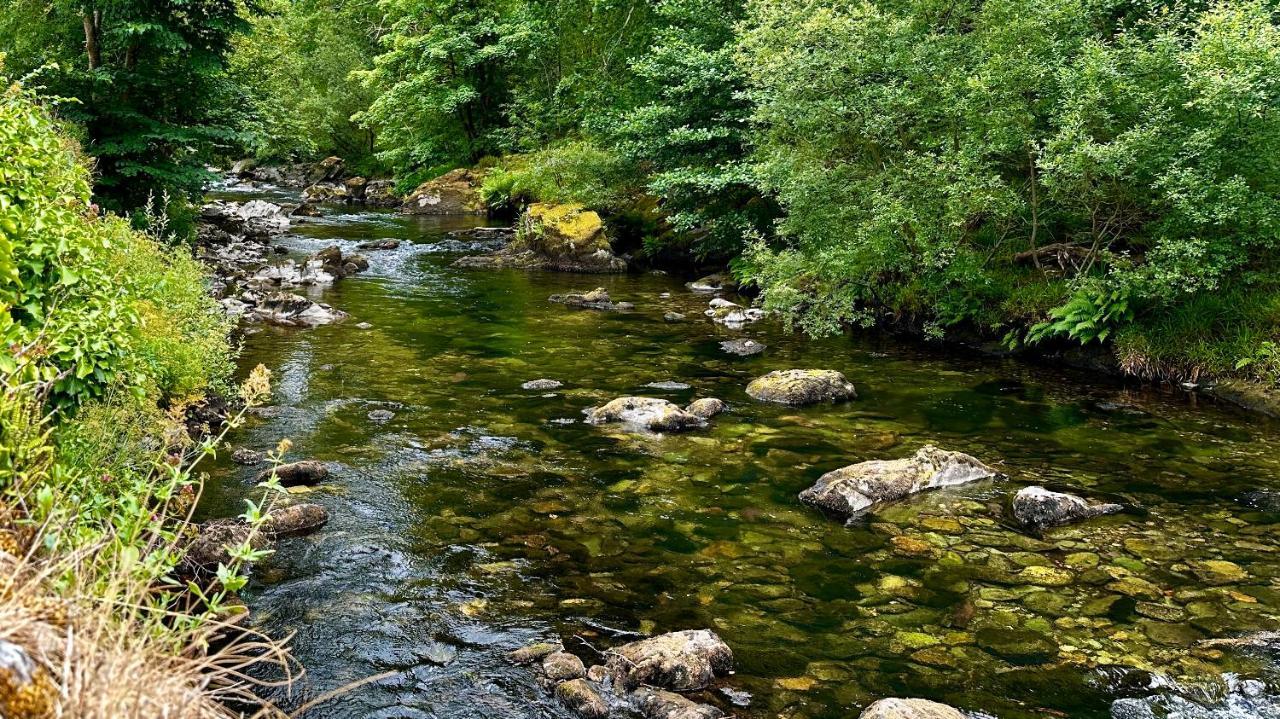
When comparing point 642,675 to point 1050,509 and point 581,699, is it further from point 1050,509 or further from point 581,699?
point 1050,509

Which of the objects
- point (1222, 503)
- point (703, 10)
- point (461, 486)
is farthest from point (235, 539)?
point (703, 10)

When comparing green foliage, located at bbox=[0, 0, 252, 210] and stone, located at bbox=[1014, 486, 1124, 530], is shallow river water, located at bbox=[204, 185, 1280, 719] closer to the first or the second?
stone, located at bbox=[1014, 486, 1124, 530]

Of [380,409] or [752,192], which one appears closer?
[380,409]

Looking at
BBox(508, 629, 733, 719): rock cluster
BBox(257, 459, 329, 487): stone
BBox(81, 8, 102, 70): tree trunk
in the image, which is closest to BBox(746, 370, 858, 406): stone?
BBox(257, 459, 329, 487): stone

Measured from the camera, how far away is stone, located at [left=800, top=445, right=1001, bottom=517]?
903cm

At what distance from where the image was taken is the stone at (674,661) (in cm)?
577

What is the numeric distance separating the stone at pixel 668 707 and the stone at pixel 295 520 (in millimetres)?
4168

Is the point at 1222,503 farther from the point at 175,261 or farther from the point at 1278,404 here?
the point at 175,261

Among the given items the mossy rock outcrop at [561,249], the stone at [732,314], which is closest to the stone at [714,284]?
the stone at [732,314]

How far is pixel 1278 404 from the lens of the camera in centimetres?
1220

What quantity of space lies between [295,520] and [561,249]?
20345 mm

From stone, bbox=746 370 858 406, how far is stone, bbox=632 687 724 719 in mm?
7819

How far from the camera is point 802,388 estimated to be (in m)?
13.1

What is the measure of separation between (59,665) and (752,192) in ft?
79.3
